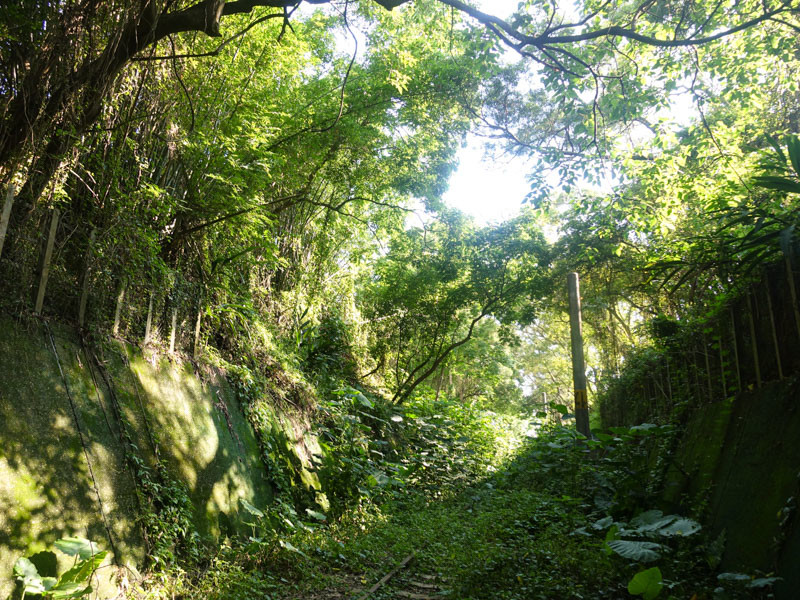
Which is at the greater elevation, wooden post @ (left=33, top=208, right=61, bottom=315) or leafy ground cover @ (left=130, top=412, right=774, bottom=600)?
wooden post @ (left=33, top=208, right=61, bottom=315)

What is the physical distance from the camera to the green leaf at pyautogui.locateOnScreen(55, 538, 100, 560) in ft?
8.87

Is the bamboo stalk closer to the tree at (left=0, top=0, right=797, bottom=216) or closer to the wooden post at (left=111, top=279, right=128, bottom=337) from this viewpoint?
the tree at (left=0, top=0, right=797, bottom=216)

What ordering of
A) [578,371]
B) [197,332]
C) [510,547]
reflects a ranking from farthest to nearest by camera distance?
[578,371] < [197,332] < [510,547]

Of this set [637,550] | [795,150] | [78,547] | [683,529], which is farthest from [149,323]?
[795,150]

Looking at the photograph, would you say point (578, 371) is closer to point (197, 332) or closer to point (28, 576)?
point (197, 332)

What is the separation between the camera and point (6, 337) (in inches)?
120

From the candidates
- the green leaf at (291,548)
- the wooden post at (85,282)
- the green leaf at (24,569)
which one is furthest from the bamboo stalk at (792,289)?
the wooden post at (85,282)

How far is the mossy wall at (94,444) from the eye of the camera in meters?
2.81

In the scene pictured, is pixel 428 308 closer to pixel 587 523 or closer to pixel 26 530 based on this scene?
pixel 587 523

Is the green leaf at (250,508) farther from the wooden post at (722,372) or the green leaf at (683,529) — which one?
the wooden post at (722,372)

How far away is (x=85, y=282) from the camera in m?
3.74

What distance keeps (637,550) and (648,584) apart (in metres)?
0.38

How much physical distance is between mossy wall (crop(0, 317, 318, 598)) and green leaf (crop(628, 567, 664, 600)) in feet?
9.86

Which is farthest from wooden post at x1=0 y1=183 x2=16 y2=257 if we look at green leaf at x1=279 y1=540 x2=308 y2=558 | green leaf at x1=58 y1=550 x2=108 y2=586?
green leaf at x1=279 y1=540 x2=308 y2=558
